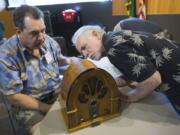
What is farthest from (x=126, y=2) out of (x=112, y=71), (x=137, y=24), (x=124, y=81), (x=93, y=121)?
(x=93, y=121)

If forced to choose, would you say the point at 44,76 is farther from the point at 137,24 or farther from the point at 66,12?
the point at 66,12

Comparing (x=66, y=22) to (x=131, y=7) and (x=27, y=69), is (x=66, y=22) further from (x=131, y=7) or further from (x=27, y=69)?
(x=27, y=69)

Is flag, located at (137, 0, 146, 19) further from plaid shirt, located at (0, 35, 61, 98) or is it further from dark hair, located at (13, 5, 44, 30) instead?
dark hair, located at (13, 5, 44, 30)

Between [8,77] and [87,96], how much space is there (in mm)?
612

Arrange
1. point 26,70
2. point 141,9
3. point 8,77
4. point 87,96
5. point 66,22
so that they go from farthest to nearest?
1. point 66,22
2. point 141,9
3. point 26,70
4. point 8,77
5. point 87,96

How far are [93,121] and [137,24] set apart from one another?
1.27m

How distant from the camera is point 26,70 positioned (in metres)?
1.45

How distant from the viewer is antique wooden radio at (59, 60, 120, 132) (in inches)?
37.4

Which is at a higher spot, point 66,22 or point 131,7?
point 131,7

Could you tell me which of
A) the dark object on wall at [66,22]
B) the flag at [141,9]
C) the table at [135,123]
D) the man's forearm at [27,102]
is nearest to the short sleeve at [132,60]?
the table at [135,123]

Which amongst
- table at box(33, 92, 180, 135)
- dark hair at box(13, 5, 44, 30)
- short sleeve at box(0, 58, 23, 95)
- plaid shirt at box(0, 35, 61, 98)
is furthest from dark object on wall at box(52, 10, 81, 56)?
table at box(33, 92, 180, 135)

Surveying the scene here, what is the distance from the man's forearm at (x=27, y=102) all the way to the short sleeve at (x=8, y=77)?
42mm

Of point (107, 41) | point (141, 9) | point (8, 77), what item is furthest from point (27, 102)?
point (141, 9)

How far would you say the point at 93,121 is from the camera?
3.37 feet
